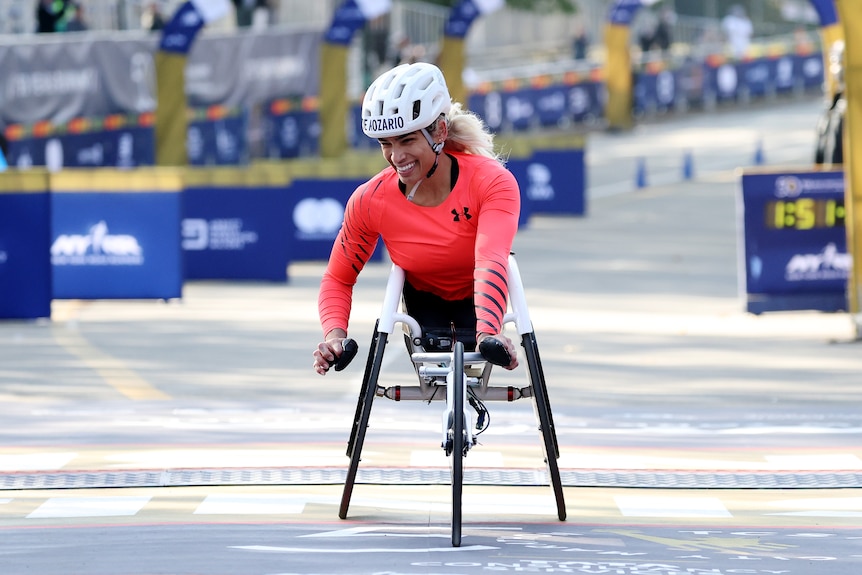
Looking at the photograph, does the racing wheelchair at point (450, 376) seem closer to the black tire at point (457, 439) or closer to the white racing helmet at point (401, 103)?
the black tire at point (457, 439)

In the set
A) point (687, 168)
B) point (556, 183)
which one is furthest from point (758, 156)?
point (556, 183)

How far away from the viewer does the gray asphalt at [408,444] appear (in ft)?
23.0

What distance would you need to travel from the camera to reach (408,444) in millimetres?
9953

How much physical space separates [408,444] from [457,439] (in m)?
3.20

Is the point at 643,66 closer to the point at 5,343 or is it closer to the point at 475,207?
the point at 5,343

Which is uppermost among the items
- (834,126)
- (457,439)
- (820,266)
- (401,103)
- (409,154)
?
(401,103)

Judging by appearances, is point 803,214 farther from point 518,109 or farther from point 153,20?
point 518,109

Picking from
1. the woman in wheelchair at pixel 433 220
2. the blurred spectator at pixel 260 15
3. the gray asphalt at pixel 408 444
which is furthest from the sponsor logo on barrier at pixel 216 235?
the blurred spectator at pixel 260 15

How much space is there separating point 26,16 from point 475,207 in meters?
22.5

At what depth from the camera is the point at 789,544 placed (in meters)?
7.14

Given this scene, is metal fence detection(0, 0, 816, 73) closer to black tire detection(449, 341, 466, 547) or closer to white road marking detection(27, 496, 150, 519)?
white road marking detection(27, 496, 150, 519)

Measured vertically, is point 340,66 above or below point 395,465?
above

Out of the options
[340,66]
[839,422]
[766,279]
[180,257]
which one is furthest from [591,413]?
[340,66]

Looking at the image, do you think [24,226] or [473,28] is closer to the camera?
[24,226]
